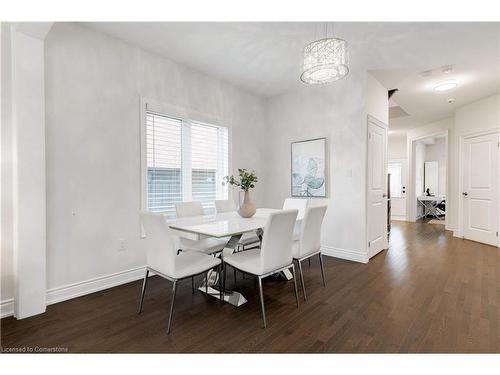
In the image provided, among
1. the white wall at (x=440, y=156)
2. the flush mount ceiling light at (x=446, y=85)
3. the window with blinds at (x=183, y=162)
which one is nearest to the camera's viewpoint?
the window with blinds at (x=183, y=162)

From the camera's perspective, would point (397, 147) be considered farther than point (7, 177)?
Yes

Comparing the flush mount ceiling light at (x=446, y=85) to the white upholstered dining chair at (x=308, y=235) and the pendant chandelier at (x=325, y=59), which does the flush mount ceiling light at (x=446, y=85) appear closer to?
the pendant chandelier at (x=325, y=59)

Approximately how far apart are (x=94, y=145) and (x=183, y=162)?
1.17 m

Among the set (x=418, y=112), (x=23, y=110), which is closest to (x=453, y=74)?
(x=418, y=112)

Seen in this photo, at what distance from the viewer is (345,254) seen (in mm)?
3873

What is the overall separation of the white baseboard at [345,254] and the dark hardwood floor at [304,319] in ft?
1.42

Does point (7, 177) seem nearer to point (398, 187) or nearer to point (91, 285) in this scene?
point (91, 285)

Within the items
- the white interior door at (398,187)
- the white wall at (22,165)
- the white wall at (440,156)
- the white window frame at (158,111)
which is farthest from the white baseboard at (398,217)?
the white wall at (22,165)

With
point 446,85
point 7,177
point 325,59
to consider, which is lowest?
point 7,177

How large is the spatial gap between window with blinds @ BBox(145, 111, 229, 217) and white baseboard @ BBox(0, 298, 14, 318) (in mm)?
1504

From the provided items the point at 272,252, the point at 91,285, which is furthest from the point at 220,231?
the point at 91,285

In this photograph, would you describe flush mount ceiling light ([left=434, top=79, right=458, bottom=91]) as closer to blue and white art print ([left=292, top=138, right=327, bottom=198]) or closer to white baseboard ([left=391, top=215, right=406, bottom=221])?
blue and white art print ([left=292, top=138, right=327, bottom=198])

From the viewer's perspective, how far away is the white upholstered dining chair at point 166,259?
197 centimetres

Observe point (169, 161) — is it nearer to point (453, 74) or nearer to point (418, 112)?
point (453, 74)
